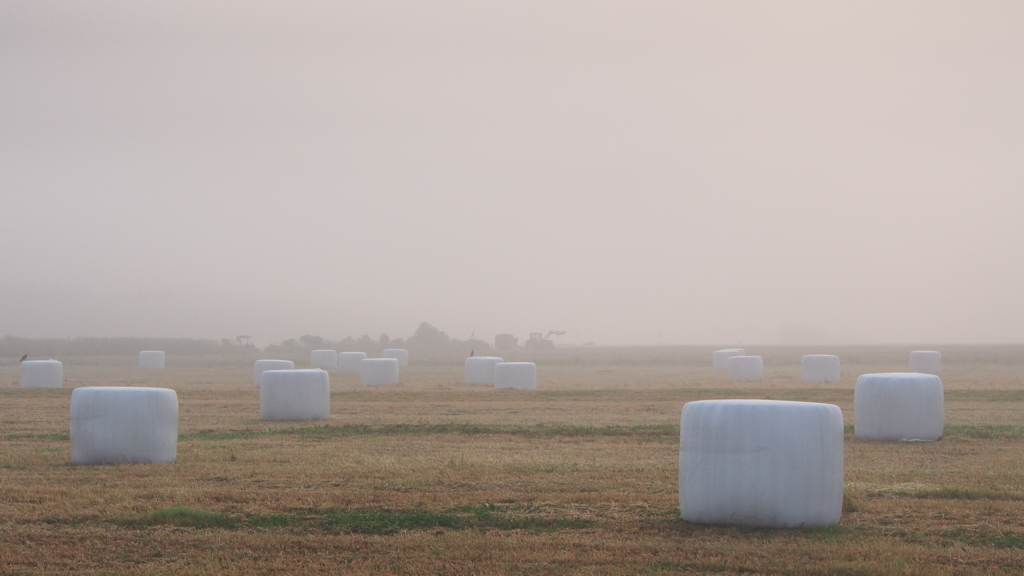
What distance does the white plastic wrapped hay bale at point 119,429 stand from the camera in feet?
46.4

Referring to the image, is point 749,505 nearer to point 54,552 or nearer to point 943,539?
point 943,539

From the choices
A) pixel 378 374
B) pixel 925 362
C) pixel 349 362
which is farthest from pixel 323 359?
pixel 925 362

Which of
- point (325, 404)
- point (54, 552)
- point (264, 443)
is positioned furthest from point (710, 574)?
point (325, 404)

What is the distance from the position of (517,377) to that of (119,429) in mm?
21248

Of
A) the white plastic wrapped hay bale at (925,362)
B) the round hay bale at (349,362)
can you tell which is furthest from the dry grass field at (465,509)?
the round hay bale at (349,362)

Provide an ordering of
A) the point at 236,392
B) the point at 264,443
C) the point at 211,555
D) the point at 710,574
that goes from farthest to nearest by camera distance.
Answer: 1. the point at 236,392
2. the point at 264,443
3. the point at 211,555
4. the point at 710,574

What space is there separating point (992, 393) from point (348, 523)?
24.6m

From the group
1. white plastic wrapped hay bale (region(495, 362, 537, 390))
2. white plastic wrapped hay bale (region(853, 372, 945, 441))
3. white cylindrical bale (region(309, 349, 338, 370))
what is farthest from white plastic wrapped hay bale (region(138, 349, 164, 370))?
white plastic wrapped hay bale (region(853, 372, 945, 441))

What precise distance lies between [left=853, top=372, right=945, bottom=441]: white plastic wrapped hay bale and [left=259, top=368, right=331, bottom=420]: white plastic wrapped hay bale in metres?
10.5

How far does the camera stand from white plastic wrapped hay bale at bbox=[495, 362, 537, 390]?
3459cm

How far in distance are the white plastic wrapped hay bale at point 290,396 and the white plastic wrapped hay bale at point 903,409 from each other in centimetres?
1046

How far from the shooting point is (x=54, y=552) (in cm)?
880

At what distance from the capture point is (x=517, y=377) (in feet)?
114

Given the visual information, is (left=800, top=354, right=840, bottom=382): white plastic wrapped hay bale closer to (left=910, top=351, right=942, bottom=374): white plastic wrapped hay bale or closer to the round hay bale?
(left=910, top=351, right=942, bottom=374): white plastic wrapped hay bale
